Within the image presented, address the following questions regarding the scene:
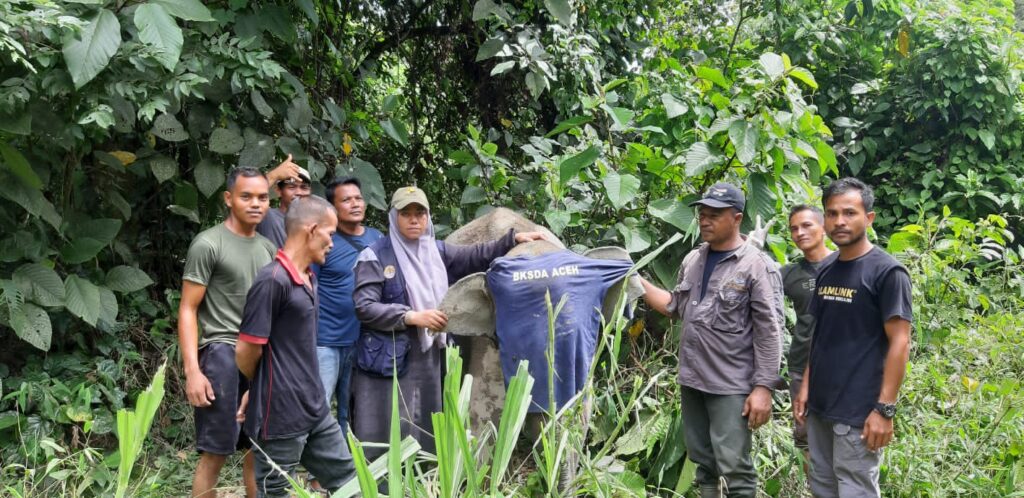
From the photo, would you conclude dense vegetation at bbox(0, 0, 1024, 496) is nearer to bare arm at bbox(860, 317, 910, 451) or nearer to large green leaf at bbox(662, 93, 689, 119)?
large green leaf at bbox(662, 93, 689, 119)

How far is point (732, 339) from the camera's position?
2844 mm

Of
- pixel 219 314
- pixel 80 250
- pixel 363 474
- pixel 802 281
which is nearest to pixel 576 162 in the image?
pixel 802 281

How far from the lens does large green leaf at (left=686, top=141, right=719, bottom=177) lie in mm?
3639

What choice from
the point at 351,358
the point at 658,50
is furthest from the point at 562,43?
the point at 351,358

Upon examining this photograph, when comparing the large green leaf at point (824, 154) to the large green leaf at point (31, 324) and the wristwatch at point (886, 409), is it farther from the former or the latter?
the large green leaf at point (31, 324)

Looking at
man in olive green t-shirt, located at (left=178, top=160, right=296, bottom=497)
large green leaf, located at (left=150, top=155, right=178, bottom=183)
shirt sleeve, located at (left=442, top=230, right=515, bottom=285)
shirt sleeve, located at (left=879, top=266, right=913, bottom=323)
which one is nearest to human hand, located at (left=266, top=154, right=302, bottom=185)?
man in olive green t-shirt, located at (left=178, top=160, right=296, bottom=497)

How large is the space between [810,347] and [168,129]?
3020 millimetres

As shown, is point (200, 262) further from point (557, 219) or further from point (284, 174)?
point (557, 219)

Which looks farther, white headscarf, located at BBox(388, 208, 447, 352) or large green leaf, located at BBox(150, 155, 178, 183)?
large green leaf, located at BBox(150, 155, 178, 183)

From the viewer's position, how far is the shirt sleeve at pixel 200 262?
2871 mm

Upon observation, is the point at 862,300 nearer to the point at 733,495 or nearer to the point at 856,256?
the point at 856,256

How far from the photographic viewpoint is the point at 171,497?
3545 mm

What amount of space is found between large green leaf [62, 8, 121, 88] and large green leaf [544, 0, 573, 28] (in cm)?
217

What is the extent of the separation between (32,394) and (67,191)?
3.19 ft
